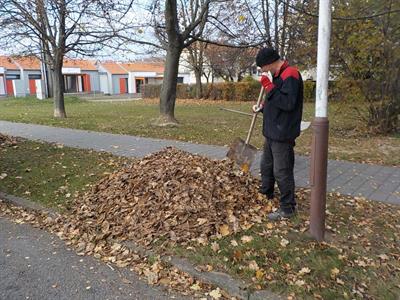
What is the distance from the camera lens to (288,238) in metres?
4.20

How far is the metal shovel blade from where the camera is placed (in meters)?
5.70

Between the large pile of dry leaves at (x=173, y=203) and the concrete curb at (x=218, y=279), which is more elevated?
the large pile of dry leaves at (x=173, y=203)

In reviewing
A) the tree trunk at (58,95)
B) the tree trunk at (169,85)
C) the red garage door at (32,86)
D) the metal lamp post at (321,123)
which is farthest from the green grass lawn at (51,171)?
the red garage door at (32,86)

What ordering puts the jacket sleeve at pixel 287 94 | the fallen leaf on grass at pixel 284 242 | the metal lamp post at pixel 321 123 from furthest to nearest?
the jacket sleeve at pixel 287 94, the fallen leaf on grass at pixel 284 242, the metal lamp post at pixel 321 123

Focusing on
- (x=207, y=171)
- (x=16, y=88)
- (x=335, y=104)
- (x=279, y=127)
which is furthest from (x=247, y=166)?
(x=16, y=88)

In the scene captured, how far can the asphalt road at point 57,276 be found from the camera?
341cm

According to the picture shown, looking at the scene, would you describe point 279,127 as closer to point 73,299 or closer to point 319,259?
point 319,259

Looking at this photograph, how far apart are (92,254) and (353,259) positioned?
248 cm

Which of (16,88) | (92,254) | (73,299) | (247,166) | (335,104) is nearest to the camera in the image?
(73,299)

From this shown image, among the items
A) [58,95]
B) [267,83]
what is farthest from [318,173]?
[58,95]

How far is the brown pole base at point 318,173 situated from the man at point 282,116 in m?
0.49

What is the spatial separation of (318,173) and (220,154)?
177 inches

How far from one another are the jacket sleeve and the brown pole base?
0.41 m

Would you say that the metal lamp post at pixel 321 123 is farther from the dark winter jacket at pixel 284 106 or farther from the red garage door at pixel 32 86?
the red garage door at pixel 32 86
